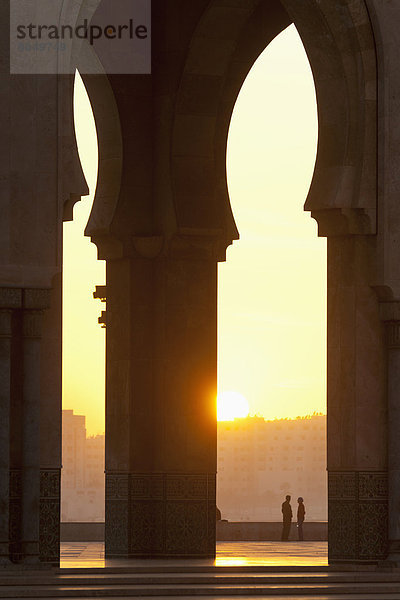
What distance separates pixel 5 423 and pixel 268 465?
577ft

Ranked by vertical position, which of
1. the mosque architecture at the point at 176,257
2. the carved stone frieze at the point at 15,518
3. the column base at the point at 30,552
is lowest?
the column base at the point at 30,552

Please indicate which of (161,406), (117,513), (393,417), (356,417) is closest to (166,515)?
(117,513)

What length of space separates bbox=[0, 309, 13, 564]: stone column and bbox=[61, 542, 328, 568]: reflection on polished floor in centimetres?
153

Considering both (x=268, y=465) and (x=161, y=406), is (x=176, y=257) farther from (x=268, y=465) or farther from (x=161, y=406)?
(x=268, y=465)

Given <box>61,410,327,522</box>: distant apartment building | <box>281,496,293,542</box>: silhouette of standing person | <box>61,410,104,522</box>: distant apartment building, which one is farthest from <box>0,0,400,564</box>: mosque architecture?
<box>61,410,327,522</box>: distant apartment building

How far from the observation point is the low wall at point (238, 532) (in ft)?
109

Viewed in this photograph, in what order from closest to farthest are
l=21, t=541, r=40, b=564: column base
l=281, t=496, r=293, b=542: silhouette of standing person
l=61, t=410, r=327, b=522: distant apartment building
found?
l=21, t=541, r=40, b=564: column base → l=281, t=496, r=293, b=542: silhouette of standing person → l=61, t=410, r=327, b=522: distant apartment building

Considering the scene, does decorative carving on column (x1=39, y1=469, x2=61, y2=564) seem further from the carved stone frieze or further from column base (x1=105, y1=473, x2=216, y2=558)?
column base (x1=105, y1=473, x2=216, y2=558)

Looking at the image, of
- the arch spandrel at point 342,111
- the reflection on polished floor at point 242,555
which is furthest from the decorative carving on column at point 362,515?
the arch spandrel at point 342,111

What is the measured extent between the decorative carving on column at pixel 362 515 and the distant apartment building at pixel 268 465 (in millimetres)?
153799

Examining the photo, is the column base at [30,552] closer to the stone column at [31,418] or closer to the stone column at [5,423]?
the stone column at [31,418]

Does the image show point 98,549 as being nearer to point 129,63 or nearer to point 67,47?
point 129,63

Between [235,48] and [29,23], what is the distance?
4757mm

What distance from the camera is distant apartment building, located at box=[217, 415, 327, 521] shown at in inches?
7067
